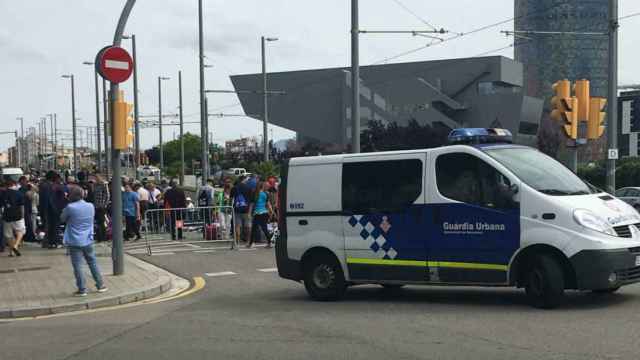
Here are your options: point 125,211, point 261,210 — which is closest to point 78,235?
point 261,210

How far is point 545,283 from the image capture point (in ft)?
29.1

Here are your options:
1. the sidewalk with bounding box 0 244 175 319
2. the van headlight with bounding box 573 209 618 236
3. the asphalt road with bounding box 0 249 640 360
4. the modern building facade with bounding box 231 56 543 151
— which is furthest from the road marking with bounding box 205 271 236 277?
the modern building facade with bounding box 231 56 543 151

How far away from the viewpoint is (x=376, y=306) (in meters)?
9.98

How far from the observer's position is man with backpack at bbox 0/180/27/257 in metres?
16.8

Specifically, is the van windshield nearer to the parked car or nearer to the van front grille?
the van front grille

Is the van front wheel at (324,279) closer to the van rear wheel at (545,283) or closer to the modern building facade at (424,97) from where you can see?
the van rear wheel at (545,283)

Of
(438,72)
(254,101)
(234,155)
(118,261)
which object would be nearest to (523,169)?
(118,261)

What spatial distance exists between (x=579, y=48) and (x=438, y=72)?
17.2m

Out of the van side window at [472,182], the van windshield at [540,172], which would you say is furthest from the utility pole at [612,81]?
the van side window at [472,182]

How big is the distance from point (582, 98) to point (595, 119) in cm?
67

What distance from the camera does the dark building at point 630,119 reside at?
23.9m

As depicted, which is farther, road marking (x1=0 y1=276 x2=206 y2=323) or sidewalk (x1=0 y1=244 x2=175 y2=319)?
sidewalk (x1=0 y1=244 x2=175 y2=319)

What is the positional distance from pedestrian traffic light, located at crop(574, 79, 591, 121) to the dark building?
5370mm

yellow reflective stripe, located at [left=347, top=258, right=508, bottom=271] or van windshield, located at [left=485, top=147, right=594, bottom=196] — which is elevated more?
van windshield, located at [left=485, top=147, right=594, bottom=196]
